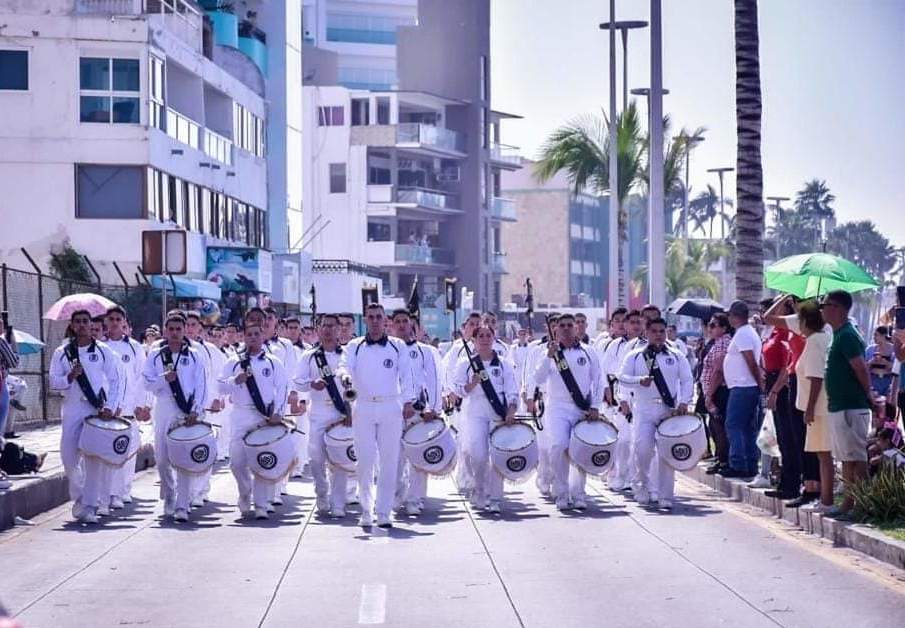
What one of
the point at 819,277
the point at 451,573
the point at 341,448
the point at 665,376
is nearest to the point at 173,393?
the point at 341,448

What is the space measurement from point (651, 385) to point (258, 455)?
466cm

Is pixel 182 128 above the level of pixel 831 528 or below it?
above

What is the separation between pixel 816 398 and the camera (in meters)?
16.2

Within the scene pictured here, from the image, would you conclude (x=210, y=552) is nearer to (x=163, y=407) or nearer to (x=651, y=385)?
(x=163, y=407)

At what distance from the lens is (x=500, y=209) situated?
321ft

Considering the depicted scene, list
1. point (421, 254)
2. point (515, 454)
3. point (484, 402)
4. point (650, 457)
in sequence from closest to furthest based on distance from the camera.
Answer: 1. point (515, 454)
2. point (484, 402)
3. point (650, 457)
4. point (421, 254)

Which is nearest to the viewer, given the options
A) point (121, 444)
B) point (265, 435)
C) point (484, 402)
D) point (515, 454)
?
point (265, 435)

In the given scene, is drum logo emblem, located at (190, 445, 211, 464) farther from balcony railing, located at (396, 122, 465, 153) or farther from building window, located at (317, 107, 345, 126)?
building window, located at (317, 107, 345, 126)

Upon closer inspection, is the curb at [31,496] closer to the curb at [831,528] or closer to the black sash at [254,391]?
the black sash at [254,391]

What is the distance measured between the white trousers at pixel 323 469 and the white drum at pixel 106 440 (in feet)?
6.22

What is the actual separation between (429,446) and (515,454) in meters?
0.96

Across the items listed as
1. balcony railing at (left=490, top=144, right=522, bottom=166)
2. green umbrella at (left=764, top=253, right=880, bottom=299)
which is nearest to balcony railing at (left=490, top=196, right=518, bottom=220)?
balcony railing at (left=490, top=144, right=522, bottom=166)

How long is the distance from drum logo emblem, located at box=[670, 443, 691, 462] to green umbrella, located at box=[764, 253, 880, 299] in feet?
6.36

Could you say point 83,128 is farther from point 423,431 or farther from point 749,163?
point 423,431
